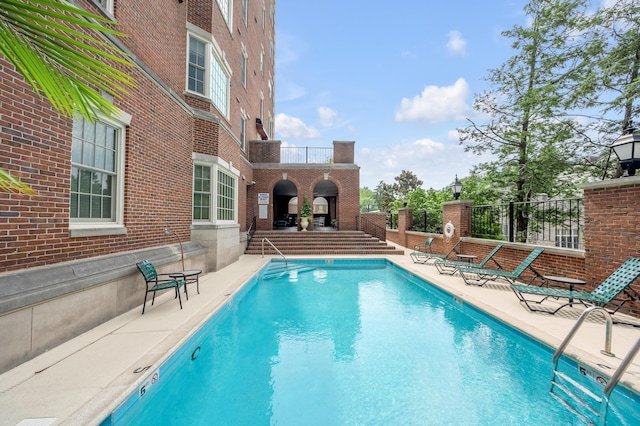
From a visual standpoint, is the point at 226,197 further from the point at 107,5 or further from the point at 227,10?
the point at 227,10

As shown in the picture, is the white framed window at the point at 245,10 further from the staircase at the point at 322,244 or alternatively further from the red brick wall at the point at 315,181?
the staircase at the point at 322,244

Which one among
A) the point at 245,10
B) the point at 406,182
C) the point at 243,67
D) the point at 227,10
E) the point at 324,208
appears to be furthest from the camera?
the point at 406,182

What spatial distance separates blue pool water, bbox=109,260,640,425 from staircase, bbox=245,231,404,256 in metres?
8.14

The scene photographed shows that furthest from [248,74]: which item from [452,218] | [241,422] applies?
[241,422]

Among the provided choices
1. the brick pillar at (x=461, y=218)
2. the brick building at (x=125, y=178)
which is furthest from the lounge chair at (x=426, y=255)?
the brick building at (x=125, y=178)

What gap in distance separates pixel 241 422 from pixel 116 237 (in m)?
4.52

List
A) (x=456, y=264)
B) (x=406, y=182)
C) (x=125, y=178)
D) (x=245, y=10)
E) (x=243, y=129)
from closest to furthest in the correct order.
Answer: (x=125, y=178)
(x=456, y=264)
(x=245, y=10)
(x=243, y=129)
(x=406, y=182)

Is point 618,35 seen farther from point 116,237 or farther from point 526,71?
point 116,237

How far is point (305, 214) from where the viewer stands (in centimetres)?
1803

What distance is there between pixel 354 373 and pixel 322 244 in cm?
1176

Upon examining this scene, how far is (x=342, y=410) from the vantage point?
11.5 feet

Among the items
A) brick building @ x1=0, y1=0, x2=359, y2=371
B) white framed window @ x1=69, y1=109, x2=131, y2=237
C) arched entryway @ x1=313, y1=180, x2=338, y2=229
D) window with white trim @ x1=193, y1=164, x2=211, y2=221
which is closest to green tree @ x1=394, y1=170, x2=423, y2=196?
arched entryway @ x1=313, y1=180, x2=338, y2=229

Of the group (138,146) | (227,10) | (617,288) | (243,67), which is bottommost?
(617,288)

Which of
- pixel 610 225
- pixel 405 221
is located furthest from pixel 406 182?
pixel 610 225
